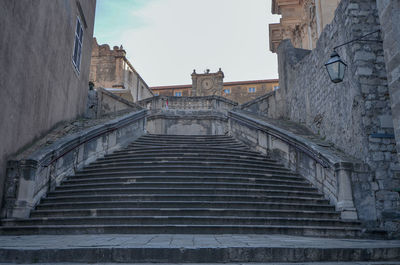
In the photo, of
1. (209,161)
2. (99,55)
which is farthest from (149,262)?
(99,55)

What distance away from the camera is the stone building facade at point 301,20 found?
19.2 m

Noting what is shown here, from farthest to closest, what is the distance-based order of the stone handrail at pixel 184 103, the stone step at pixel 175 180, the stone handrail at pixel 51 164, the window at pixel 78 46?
the stone handrail at pixel 184 103 < the window at pixel 78 46 < the stone step at pixel 175 180 < the stone handrail at pixel 51 164

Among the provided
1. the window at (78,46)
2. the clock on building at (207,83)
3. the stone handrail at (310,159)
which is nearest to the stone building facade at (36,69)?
the window at (78,46)

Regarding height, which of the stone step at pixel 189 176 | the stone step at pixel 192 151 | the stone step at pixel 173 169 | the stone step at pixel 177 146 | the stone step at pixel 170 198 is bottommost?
the stone step at pixel 170 198

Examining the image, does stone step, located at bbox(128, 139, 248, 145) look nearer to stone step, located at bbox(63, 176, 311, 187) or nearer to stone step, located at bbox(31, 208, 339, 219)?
stone step, located at bbox(63, 176, 311, 187)

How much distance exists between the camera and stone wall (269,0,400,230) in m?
7.91

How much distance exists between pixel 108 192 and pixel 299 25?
20.7 metres

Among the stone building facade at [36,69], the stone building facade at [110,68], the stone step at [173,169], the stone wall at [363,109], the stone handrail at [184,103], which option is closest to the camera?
the stone building facade at [36,69]

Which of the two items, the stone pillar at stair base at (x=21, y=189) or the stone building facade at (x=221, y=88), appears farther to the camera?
the stone building facade at (x=221, y=88)

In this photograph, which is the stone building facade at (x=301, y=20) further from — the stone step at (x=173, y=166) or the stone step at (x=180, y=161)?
the stone step at (x=173, y=166)

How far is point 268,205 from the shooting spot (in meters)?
7.62

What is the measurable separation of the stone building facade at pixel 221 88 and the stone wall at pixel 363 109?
28777 mm

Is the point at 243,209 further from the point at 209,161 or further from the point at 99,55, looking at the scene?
the point at 99,55

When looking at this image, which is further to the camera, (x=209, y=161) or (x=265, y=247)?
(x=209, y=161)
